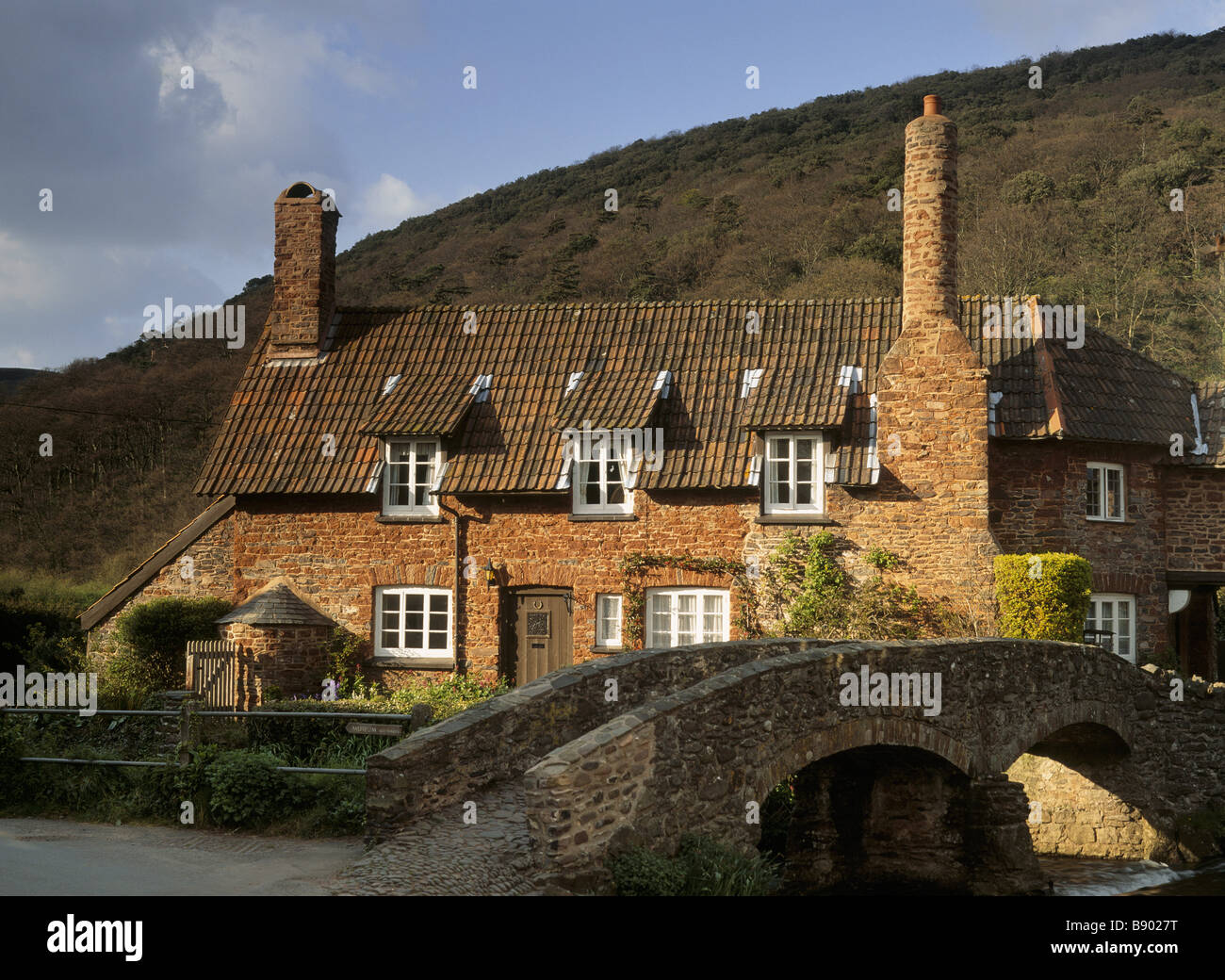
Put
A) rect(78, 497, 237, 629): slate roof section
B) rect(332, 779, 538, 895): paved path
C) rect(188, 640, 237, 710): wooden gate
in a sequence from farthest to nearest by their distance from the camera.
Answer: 1. rect(78, 497, 237, 629): slate roof section
2. rect(188, 640, 237, 710): wooden gate
3. rect(332, 779, 538, 895): paved path

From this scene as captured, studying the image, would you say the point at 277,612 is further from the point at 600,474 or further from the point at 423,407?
the point at 600,474

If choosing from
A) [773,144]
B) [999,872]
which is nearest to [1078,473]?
[999,872]

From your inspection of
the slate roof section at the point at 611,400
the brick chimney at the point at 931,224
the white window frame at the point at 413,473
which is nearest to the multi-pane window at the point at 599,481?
the slate roof section at the point at 611,400

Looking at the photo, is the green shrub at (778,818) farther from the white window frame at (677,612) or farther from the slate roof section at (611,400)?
the slate roof section at (611,400)

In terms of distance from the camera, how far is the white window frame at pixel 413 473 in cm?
2162

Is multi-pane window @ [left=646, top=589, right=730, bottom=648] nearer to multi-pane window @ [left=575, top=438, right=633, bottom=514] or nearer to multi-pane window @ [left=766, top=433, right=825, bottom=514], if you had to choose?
multi-pane window @ [left=575, top=438, right=633, bottom=514]

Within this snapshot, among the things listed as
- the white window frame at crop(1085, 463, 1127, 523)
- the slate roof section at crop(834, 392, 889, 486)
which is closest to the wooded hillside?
the white window frame at crop(1085, 463, 1127, 523)

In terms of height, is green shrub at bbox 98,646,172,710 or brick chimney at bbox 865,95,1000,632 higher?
brick chimney at bbox 865,95,1000,632

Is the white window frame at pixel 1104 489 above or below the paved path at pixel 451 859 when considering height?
above

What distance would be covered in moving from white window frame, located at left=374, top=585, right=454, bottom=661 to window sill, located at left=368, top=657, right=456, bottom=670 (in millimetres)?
42

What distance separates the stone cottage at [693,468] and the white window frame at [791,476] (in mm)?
47

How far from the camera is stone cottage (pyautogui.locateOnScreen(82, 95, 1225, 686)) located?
20156mm
